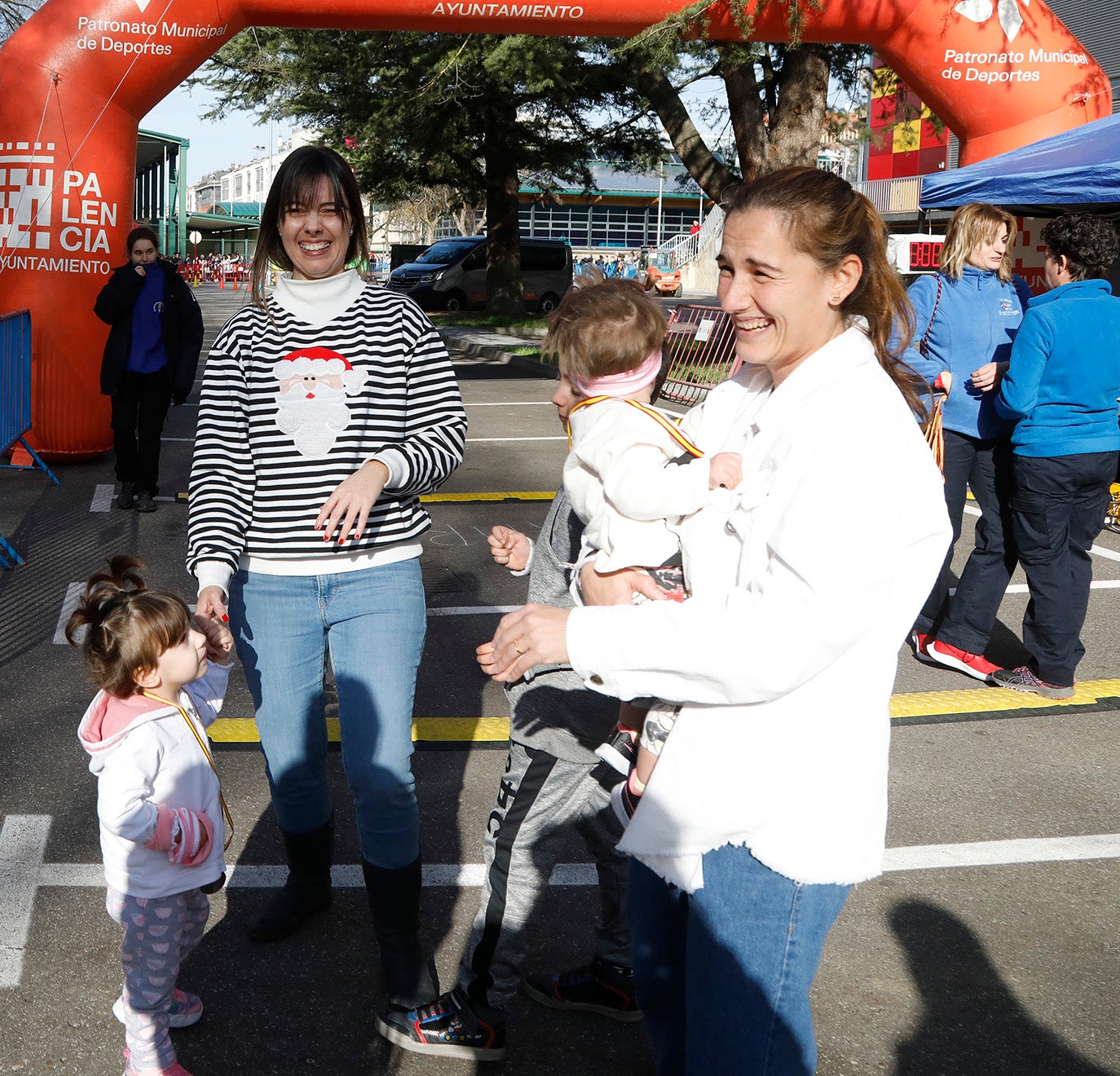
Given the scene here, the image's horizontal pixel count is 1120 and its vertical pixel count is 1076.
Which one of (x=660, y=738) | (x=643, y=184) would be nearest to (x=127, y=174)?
(x=660, y=738)

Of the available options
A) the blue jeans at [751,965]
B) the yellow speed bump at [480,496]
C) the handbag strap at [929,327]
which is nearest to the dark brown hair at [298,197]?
the blue jeans at [751,965]

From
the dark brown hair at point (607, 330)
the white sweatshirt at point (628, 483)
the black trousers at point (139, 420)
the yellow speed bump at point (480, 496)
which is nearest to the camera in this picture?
the white sweatshirt at point (628, 483)

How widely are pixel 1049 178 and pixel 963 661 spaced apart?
434 centimetres

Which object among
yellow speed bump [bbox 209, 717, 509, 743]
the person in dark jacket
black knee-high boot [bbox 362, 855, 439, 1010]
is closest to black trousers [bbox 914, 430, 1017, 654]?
yellow speed bump [bbox 209, 717, 509, 743]

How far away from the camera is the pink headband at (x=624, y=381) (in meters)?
2.44

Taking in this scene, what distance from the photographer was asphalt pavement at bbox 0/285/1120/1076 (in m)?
2.83

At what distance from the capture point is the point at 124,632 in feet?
8.24

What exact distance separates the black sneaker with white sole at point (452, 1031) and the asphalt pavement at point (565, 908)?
0.04 m

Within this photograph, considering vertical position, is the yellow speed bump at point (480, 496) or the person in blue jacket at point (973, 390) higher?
the person in blue jacket at point (973, 390)

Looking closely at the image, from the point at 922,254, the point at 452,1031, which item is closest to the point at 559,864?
the point at 452,1031

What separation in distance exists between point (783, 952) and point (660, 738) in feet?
1.28

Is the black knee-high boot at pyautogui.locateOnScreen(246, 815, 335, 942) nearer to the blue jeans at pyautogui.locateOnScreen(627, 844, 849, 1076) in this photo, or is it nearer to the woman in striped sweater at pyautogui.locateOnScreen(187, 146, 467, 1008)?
the woman in striped sweater at pyautogui.locateOnScreen(187, 146, 467, 1008)

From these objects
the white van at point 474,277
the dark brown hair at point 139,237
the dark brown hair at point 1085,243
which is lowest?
the dark brown hair at point 1085,243

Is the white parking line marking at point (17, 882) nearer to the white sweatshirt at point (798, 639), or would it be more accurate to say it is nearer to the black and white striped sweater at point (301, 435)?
the black and white striped sweater at point (301, 435)
